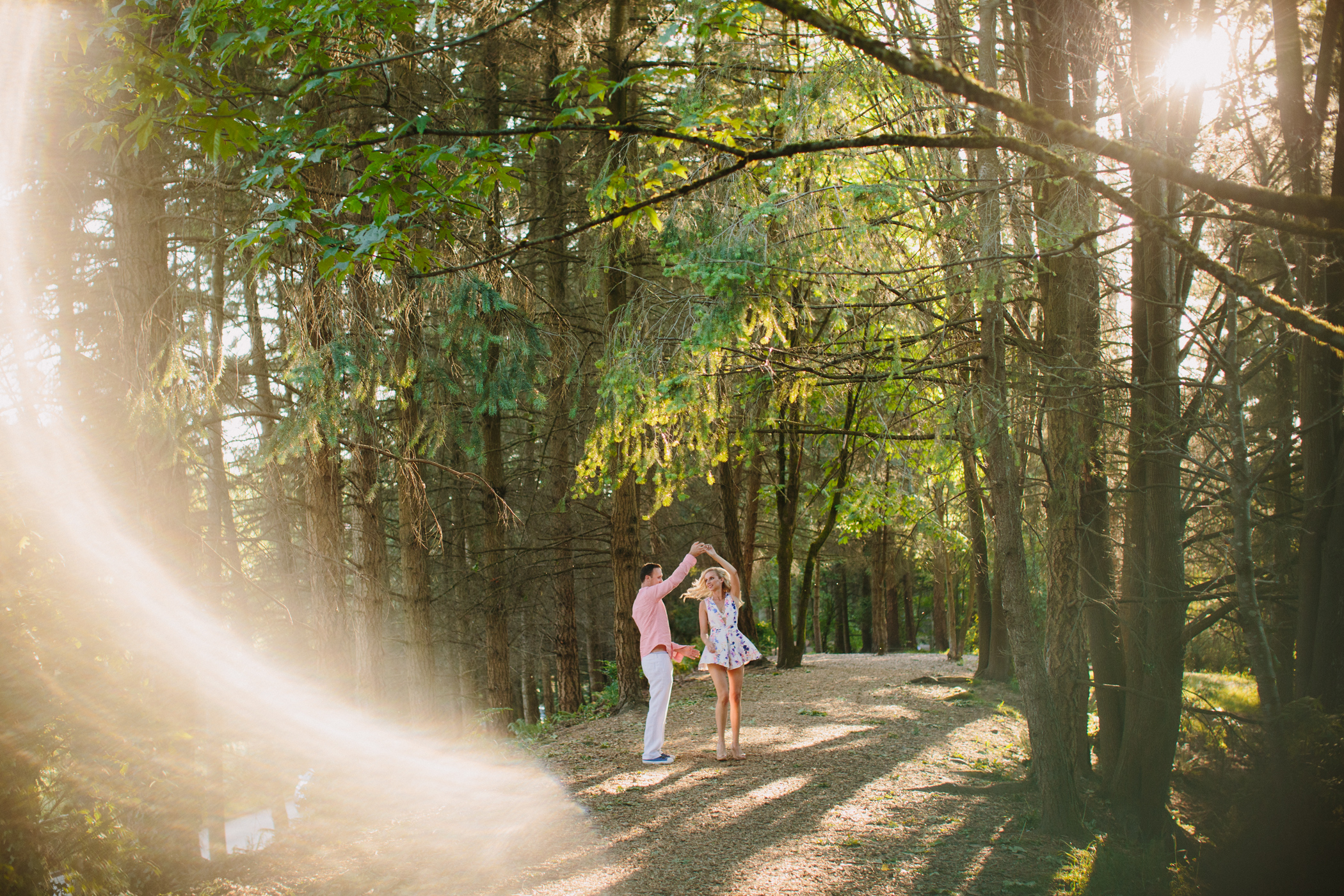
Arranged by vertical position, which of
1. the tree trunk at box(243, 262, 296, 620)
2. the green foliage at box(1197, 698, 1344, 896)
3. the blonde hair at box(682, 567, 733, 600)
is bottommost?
the green foliage at box(1197, 698, 1344, 896)

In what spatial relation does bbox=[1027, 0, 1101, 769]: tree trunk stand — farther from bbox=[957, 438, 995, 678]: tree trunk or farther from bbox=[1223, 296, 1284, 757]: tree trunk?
bbox=[957, 438, 995, 678]: tree trunk

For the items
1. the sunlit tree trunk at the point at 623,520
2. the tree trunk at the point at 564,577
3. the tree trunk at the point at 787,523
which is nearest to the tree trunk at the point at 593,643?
the tree trunk at the point at 564,577

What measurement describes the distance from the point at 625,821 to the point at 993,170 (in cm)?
535

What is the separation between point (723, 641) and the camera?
7.18 m

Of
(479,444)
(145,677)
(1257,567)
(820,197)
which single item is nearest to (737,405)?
(820,197)

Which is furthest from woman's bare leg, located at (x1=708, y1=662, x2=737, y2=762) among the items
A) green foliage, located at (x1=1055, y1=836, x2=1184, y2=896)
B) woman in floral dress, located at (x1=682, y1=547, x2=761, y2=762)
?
green foliage, located at (x1=1055, y1=836, x2=1184, y2=896)

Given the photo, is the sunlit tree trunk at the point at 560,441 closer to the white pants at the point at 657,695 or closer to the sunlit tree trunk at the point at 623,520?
the sunlit tree trunk at the point at 623,520

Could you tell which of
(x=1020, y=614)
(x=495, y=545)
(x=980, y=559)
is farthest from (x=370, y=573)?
(x=980, y=559)

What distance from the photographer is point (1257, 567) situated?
20.9 ft

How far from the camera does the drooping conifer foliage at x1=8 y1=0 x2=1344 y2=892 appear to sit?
3.84 m

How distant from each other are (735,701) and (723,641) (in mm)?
655

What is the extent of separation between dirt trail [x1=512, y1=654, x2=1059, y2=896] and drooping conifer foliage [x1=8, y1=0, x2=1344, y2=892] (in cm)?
81

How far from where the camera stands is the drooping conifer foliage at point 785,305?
384cm

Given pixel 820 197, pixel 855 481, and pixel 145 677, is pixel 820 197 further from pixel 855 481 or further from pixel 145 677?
pixel 855 481
